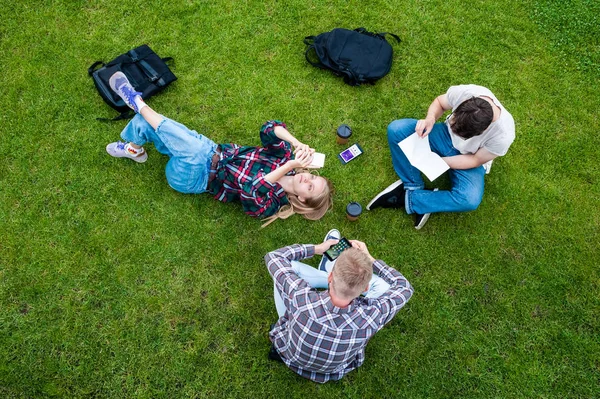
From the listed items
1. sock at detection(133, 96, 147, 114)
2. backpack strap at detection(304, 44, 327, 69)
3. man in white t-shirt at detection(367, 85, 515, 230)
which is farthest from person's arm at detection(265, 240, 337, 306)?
backpack strap at detection(304, 44, 327, 69)

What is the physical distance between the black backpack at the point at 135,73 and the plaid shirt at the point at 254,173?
1332mm

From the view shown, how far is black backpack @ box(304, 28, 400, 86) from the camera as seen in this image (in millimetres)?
5223

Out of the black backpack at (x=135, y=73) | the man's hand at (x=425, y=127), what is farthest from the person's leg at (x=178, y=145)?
the man's hand at (x=425, y=127)

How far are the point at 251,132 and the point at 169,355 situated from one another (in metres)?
2.77

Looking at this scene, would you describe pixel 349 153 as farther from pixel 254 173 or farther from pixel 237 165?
pixel 237 165

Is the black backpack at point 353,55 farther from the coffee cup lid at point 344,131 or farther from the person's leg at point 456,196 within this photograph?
the person's leg at point 456,196

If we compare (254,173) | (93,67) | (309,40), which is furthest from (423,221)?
(93,67)

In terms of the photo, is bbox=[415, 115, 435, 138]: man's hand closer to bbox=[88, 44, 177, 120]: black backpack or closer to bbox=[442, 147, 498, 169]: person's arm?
bbox=[442, 147, 498, 169]: person's arm

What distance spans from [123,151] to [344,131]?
8.67ft

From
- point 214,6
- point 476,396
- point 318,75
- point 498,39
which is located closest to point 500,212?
point 476,396

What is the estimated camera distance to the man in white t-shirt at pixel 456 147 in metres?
3.77

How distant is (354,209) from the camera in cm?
453

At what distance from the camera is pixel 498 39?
18.5 feet

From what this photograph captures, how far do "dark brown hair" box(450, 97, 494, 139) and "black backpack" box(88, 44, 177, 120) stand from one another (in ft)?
11.4
